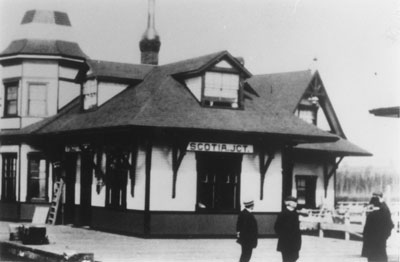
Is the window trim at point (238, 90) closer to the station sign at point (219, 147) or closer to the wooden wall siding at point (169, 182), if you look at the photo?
the station sign at point (219, 147)

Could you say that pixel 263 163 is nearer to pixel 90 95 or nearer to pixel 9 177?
pixel 90 95

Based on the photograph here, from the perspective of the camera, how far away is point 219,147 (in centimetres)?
2372

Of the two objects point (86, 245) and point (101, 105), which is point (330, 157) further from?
point (86, 245)

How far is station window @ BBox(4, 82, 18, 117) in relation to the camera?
30578mm

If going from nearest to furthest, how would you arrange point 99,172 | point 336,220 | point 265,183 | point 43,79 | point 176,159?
point 176,159, point 265,183, point 99,172, point 43,79, point 336,220

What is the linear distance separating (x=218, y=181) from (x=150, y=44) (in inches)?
338

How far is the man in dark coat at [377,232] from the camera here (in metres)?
16.1

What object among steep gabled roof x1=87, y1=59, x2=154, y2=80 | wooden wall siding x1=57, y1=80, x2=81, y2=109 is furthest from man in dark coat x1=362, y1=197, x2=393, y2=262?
wooden wall siding x1=57, y1=80, x2=81, y2=109

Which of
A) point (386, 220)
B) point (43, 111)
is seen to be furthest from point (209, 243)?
point (43, 111)

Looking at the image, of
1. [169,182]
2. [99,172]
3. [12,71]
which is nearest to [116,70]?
[99,172]

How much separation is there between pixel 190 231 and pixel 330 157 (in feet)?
39.0

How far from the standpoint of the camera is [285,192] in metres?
25.3

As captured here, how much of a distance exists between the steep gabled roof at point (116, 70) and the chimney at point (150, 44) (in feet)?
8.49

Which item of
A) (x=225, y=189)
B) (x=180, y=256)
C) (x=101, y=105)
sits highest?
(x=101, y=105)
